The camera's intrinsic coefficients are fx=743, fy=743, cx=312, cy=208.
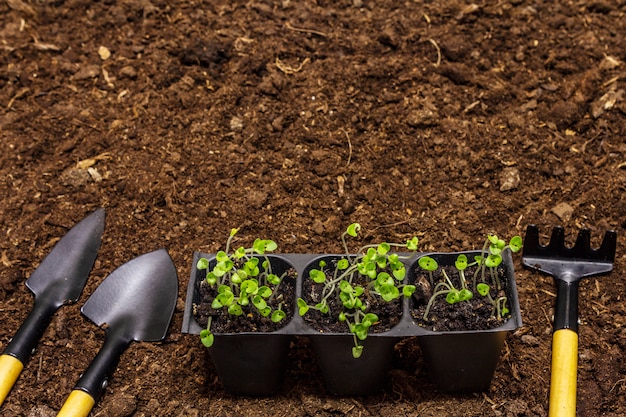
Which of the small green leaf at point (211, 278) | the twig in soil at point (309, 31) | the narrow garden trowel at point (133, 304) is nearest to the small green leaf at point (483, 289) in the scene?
the small green leaf at point (211, 278)

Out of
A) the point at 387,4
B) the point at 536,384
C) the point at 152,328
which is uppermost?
the point at 387,4

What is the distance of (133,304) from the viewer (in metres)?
1.88

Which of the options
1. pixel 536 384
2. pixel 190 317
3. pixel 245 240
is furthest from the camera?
pixel 245 240

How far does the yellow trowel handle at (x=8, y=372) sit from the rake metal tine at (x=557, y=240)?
1.34m

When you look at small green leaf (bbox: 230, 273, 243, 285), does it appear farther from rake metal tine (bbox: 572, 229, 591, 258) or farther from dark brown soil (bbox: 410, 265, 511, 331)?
rake metal tine (bbox: 572, 229, 591, 258)

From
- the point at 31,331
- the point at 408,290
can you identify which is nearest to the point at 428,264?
the point at 408,290

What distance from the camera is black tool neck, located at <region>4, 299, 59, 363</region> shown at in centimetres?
177

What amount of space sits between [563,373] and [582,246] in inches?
14.5

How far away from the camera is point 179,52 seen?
2.44 metres

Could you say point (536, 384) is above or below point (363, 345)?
below

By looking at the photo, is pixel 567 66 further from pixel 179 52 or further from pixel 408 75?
pixel 179 52

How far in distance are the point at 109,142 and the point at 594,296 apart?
144cm

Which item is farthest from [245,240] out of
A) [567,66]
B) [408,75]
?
[567,66]

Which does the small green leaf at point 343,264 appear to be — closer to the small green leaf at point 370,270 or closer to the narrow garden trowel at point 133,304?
the small green leaf at point 370,270
